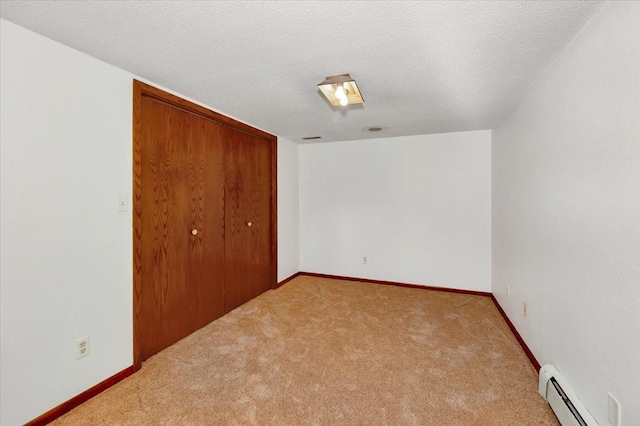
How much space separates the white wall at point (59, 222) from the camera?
1.45 m

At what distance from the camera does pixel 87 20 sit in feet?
4.62

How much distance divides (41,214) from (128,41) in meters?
1.11

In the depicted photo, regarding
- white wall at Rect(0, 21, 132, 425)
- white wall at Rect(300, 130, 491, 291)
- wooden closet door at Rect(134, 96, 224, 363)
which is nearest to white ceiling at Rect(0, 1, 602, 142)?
white wall at Rect(0, 21, 132, 425)

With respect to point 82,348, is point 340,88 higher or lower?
higher

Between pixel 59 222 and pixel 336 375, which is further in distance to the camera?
pixel 336 375

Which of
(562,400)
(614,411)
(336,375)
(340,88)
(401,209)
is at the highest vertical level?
(340,88)

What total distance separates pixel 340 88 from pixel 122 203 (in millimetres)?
1779

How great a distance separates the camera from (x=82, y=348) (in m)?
1.75

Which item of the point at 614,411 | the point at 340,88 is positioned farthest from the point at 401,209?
the point at 614,411

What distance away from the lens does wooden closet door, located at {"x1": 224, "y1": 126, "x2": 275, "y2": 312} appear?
3107 millimetres

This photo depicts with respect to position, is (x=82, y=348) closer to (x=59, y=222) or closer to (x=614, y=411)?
(x=59, y=222)

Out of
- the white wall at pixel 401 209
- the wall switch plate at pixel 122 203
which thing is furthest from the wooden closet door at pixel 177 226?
the white wall at pixel 401 209

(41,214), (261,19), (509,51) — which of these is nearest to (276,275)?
(41,214)

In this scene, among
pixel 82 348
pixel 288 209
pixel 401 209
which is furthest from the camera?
pixel 288 209
